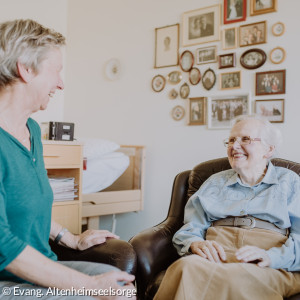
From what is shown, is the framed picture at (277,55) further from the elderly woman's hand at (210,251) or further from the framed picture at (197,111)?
the elderly woman's hand at (210,251)

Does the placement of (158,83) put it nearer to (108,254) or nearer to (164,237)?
(164,237)

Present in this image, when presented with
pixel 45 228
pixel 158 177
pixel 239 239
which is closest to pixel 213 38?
pixel 158 177

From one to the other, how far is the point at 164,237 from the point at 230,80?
1.33 meters

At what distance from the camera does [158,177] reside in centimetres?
294

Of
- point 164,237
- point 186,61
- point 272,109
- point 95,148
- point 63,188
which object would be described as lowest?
point 164,237

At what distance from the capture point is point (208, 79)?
2629 millimetres

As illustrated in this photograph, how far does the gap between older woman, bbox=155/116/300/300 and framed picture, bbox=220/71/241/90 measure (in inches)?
28.1

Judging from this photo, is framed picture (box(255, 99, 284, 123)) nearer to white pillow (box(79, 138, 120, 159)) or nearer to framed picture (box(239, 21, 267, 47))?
framed picture (box(239, 21, 267, 47))

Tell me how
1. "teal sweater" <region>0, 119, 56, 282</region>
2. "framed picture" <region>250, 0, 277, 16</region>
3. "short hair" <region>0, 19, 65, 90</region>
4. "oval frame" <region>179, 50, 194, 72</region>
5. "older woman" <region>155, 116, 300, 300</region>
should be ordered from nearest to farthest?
"teal sweater" <region>0, 119, 56, 282</region>
"short hair" <region>0, 19, 65, 90</region>
"older woman" <region>155, 116, 300, 300</region>
"framed picture" <region>250, 0, 277, 16</region>
"oval frame" <region>179, 50, 194, 72</region>

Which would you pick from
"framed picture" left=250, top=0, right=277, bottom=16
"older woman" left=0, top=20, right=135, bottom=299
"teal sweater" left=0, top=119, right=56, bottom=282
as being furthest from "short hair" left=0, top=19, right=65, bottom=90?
"framed picture" left=250, top=0, right=277, bottom=16

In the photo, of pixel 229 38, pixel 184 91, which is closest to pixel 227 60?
pixel 229 38

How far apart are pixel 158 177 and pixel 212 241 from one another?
145 cm

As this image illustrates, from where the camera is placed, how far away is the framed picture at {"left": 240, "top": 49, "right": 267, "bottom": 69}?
7.77ft

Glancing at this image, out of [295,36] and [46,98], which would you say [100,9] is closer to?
[295,36]
